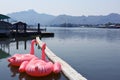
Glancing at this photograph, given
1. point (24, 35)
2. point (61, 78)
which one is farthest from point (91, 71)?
point (24, 35)

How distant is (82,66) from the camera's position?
71.2ft

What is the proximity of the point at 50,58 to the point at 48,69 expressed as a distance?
22.9 ft

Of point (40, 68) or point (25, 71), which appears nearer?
point (40, 68)

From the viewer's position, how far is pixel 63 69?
1753cm

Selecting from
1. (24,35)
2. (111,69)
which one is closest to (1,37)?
(24,35)

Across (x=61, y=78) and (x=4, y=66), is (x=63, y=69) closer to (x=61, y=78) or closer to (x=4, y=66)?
(x=61, y=78)

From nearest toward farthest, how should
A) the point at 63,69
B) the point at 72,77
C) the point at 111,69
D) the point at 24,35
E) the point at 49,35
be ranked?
the point at 72,77 → the point at 63,69 → the point at 111,69 → the point at 24,35 → the point at 49,35

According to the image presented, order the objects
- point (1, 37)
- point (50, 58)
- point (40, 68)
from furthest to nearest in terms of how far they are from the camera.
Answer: point (1, 37), point (50, 58), point (40, 68)

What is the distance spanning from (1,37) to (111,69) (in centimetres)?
3496

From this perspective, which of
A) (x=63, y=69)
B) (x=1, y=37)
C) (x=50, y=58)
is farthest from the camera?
(x=1, y=37)

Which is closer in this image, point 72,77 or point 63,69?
point 72,77

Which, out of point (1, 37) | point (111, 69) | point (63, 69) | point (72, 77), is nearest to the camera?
point (72, 77)

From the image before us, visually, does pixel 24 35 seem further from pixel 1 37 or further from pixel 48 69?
pixel 48 69

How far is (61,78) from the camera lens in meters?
16.8
